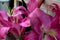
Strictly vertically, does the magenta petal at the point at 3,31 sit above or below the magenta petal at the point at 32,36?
above

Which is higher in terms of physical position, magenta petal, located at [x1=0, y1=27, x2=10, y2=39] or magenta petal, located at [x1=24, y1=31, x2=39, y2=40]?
magenta petal, located at [x1=0, y1=27, x2=10, y2=39]


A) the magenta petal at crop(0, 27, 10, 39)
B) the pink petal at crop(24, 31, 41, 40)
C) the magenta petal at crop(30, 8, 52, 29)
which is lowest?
the pink petal at crop(24, 31, 41, 40)

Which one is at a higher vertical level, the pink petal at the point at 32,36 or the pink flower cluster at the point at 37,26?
the pink flower cluster at the point at 37,26

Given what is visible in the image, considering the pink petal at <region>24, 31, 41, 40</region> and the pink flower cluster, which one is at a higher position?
the pink flower cluster

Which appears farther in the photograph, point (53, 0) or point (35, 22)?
point (53, 0)

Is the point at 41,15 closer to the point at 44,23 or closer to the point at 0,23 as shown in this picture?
the point at 44,23

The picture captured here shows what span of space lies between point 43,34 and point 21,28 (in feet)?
0.23

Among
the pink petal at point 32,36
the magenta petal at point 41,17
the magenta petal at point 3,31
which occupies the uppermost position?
the magenta petal at point 41,17

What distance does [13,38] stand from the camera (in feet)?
1.70

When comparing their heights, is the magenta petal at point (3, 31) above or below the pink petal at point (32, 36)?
above

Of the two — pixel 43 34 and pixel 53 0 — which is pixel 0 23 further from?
pixel 53 0

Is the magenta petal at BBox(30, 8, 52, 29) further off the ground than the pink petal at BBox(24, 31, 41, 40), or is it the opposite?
the magenta petal at BBox(30, 8, 52, 29)

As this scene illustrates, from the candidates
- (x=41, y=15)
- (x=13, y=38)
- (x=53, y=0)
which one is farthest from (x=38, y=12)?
(x=53, y=0)

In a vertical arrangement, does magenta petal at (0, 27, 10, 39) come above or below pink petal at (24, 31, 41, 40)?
above
